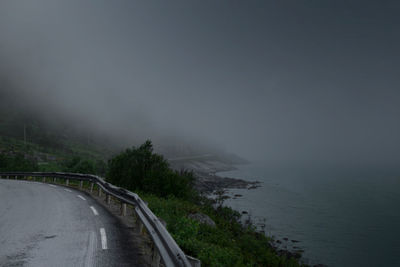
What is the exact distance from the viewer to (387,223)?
4209cm

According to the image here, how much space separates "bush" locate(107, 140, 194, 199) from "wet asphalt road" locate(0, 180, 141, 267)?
769 centimetres

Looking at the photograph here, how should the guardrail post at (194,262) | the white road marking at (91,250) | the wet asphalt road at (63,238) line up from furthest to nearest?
the wet asphalt road at (63,238), the white road marking at (91,250), the guardrail post at (194,262)

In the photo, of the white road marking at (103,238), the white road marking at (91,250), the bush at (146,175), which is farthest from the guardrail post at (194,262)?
the bush at (146,175)

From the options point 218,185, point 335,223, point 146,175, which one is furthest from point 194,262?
point 218,185

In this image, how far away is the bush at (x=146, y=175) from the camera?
62.0 ft

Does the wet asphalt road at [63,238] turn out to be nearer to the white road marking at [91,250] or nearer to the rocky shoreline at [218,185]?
the white road marking at [91,250]

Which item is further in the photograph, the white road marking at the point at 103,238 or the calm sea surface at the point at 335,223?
the calm sea surface at the point at 335,223

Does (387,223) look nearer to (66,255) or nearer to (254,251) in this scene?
(254,251)

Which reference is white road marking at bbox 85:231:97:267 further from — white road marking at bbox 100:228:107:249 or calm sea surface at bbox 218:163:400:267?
calm sea surface at bbox 218:163:400:267

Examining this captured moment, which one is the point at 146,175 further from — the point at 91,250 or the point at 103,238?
the point at 91,250

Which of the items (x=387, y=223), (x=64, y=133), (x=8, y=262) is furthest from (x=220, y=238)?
(x=64, y=133)

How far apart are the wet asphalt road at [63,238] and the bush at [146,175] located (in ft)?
25.2

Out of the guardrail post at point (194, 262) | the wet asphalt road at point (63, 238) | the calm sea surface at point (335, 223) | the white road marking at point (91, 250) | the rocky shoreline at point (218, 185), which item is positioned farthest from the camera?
the rocky shoreline at point (218, 185)

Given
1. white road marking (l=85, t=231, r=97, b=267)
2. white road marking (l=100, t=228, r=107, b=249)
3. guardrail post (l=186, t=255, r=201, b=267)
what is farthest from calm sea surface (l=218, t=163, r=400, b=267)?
guardrail post (l=186, t=255, r=201, b=267)
